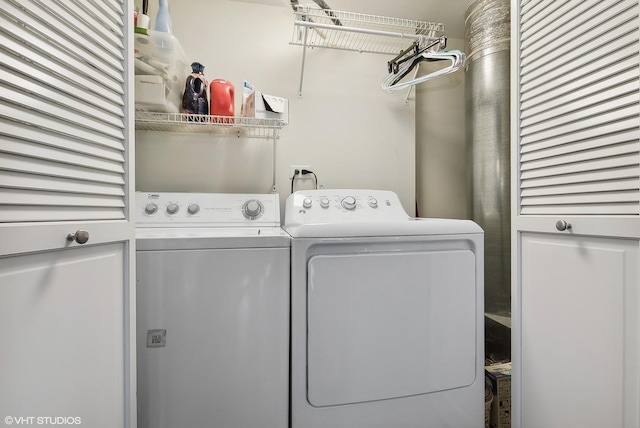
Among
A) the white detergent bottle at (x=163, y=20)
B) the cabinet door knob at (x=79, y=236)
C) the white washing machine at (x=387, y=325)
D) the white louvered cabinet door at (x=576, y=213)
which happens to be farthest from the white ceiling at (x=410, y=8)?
the cabinet door knob at (x=79, y=236)

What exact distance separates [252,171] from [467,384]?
1.49 metres

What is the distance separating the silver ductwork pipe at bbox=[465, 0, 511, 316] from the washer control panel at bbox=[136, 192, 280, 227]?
1.24 metres

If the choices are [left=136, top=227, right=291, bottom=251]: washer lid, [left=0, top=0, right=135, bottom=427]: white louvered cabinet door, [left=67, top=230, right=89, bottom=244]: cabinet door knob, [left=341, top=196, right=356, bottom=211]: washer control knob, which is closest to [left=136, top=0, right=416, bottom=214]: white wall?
[left=341, top=196, right=356, bottom=211]: washer control knob

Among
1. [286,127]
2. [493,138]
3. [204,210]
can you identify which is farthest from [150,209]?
[493,138]

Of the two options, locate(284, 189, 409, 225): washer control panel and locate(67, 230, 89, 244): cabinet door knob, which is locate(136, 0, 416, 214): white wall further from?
locate(67, 230, 89, 244): cabinet door knob

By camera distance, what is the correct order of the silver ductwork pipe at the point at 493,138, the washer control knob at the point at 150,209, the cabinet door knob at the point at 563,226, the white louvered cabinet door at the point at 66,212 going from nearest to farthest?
the white louvered cabinet door at the point at 66,212
the cabinet door knob at the point at 563,226
the washer control knob at the point at 150,209
the silver ductwork pipe at the point at 493,138

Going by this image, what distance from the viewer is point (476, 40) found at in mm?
1830

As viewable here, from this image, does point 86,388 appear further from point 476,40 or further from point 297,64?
point 476,40

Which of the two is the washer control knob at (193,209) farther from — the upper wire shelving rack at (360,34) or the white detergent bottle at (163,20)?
the upper wire shelving rack at (360,34)

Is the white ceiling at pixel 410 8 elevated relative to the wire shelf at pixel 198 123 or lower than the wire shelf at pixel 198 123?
elevated

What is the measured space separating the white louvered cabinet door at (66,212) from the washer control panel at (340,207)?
761 millimetres

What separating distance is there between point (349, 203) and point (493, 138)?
964 millimetres

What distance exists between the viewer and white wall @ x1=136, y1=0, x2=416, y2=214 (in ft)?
5.68

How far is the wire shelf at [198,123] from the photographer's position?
1.48 m
